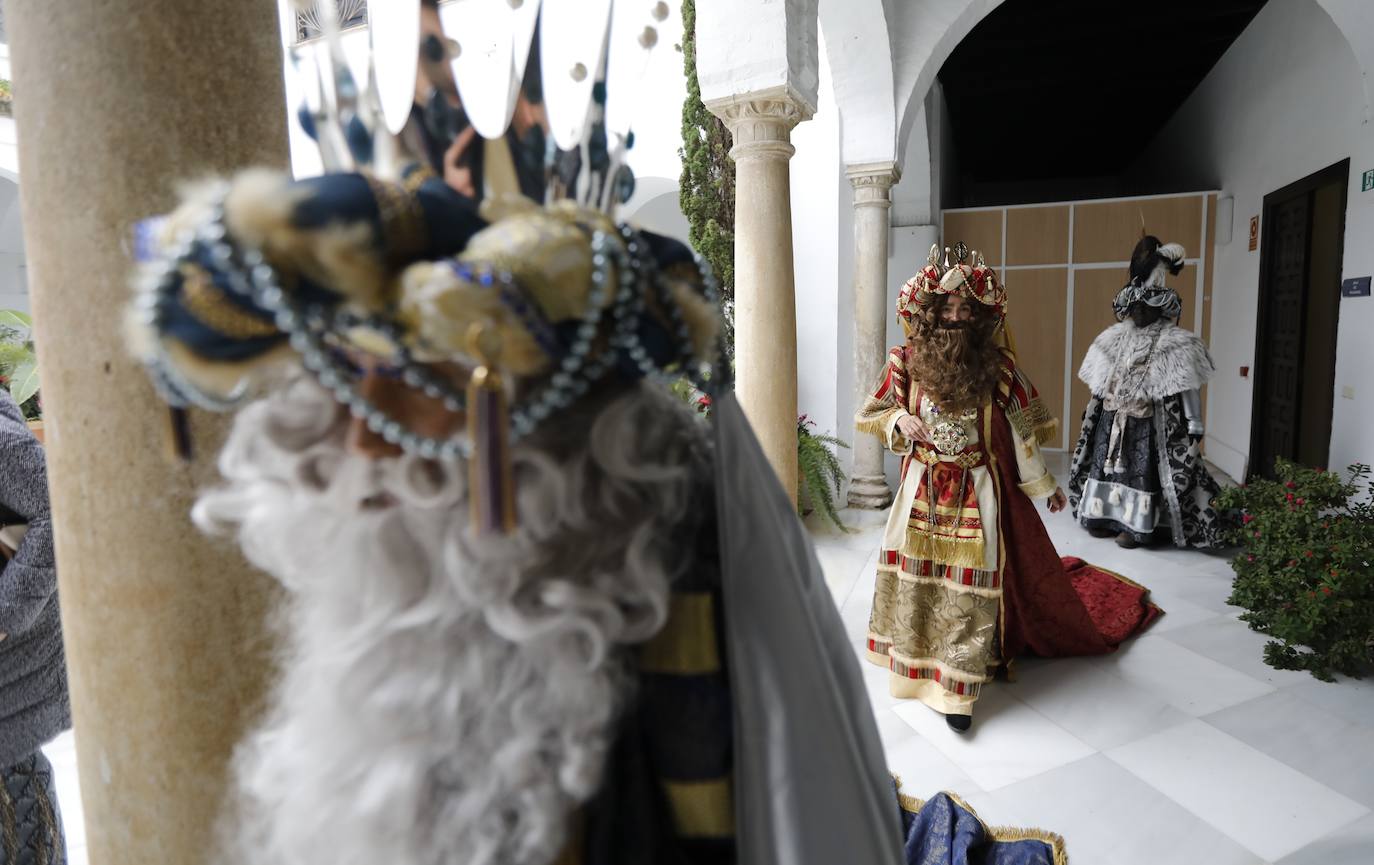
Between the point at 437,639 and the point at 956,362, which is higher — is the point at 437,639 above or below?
below

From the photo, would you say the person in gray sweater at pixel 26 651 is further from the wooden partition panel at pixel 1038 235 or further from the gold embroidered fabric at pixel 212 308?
the wooden partition panel at pixel 1038 235

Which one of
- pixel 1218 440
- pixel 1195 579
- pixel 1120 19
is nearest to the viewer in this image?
pixel 1195 579

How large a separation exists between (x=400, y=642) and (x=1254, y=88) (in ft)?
26.9

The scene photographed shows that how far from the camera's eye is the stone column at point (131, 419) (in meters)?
0.89

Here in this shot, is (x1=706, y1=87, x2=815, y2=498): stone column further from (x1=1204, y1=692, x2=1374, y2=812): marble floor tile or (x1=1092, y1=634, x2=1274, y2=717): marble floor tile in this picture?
(x1=1204, y1=692, x2=1374, y2=812): marble floor tile

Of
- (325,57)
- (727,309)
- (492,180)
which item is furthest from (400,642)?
(727,309)

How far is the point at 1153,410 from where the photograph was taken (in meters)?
4.52

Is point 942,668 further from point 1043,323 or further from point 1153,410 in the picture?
point 1043,323

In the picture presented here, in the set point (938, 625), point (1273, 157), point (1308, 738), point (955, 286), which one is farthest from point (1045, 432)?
point (1273, 157)

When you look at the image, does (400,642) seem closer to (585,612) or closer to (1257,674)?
(585,612)

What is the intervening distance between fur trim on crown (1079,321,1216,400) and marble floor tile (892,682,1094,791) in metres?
2.42

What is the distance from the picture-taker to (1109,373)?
181 inches

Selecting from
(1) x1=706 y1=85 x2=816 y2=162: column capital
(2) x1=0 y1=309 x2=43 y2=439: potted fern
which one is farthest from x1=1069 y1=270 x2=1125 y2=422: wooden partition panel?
(2) x1=0 y1=309 x2=43 y2=439: potted fern

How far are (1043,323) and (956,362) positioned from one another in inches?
242
